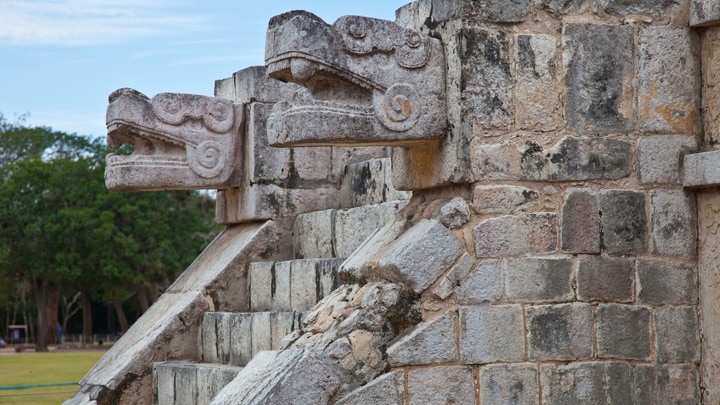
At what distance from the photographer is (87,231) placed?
32.5 meters

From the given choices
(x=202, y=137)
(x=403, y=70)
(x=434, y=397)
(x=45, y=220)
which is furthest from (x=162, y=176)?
(x=45, y=220)

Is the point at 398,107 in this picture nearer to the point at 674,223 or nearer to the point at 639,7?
the point at 639,7

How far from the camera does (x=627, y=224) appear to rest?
5.27 metres

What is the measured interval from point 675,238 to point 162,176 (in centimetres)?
381

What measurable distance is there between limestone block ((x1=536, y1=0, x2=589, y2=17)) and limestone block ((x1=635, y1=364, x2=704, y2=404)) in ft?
5.45

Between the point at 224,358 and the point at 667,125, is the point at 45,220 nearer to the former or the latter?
the point at 224,358

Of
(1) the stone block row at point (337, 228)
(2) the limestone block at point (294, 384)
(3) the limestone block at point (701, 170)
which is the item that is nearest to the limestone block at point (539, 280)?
(3) the limestone block at point (701, 170)

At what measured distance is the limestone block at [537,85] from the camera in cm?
522

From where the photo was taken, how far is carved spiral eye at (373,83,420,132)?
5.25 metres

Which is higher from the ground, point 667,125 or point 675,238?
point 667,125

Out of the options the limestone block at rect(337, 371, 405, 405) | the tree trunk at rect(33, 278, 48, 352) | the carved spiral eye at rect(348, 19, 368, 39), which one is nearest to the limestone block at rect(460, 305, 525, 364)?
the limestone block at rect(337, 371, 405, 405)

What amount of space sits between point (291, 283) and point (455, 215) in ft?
7.91

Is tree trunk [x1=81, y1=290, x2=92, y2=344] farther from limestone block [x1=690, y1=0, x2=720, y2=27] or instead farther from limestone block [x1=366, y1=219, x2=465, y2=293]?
limestone block [x1=690, y1=0, x2=720, y2=27]

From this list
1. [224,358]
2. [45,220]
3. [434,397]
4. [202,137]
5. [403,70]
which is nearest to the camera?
[434,397]
